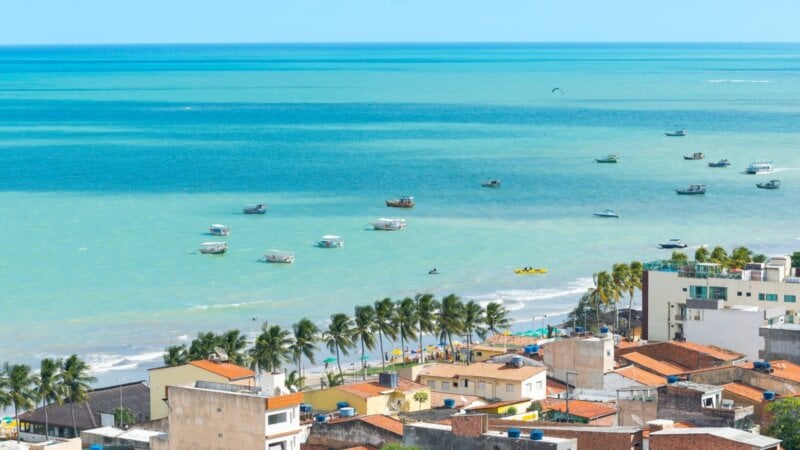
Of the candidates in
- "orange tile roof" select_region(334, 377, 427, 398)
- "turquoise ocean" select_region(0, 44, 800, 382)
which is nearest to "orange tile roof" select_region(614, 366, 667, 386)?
"orange tile roof" select_region(334, 377, 427, 398)

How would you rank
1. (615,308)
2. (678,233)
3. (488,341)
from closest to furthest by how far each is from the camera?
(488,341) → (615,308) → (678,233)

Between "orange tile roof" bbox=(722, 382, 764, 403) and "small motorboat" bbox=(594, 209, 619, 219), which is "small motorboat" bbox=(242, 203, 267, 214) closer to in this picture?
"small motorboat" bbox=(594, 209, 619, 219)

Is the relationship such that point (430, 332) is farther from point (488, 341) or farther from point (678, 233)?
point (678, 233)

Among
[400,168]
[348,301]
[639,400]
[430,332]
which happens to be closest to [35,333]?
[348,301]

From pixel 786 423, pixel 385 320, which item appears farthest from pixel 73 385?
pixel 786 423

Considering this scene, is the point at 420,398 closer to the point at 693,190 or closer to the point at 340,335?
the point at 340,335

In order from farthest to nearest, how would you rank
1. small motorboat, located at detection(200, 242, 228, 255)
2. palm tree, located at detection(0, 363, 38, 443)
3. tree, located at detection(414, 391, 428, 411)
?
small motorboat, located at detection(200, 242, 228, 255) < palm tree, located at detection(0, 363, 38, 443) < tree, located at detection(414, 391, 428, 411)

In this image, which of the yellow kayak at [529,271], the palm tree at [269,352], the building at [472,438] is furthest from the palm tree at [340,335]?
the yellow kayak at [529,271]
